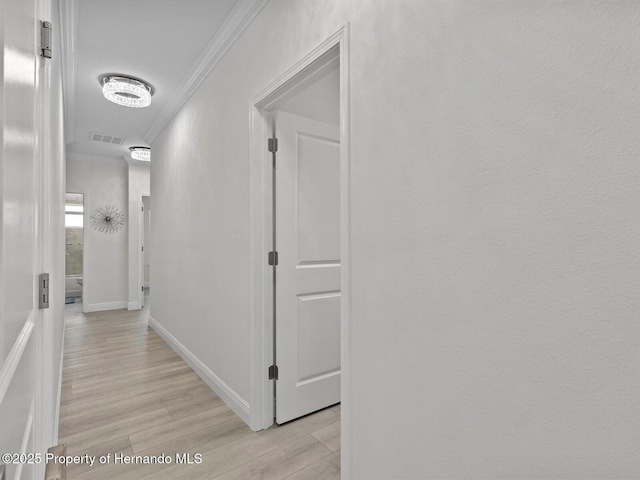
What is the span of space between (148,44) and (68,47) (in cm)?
61

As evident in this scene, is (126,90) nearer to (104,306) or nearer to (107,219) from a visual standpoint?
(107,219)

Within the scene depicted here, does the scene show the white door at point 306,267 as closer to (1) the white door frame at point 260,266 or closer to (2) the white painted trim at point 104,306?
(1) the white door frame at point 260,266

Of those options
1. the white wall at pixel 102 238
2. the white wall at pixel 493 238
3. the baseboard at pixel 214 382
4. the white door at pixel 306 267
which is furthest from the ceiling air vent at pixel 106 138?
the white wall at pixel 493 238

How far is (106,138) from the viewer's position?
485cm

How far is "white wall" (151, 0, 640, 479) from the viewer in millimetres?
732

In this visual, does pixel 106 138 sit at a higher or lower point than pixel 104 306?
higher

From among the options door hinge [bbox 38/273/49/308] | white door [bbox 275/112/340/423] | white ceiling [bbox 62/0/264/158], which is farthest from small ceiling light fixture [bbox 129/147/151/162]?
door hinge [bbox 38/273/49/308]

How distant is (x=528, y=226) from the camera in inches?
33.8

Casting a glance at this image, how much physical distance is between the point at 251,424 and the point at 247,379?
27cm

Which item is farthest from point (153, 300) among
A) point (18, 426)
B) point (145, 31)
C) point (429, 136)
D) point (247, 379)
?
point (429, 136)

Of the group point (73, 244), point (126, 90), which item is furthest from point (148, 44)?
point (73, 244)

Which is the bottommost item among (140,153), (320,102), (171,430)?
(171,430)

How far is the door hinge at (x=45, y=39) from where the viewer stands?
1168mm

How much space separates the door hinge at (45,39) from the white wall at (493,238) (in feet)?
3.49
